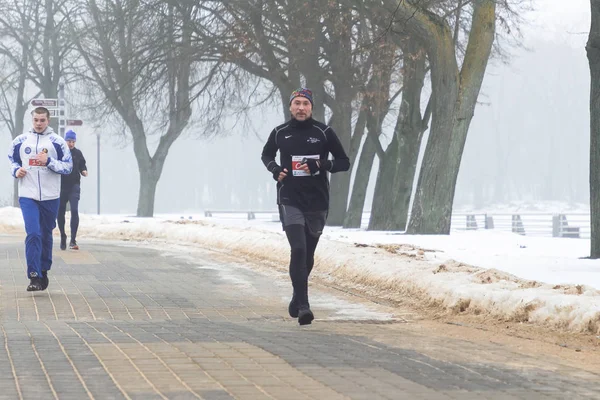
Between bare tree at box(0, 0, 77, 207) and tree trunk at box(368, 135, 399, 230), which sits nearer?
tree trunk at box(368, 135, 399, 230)

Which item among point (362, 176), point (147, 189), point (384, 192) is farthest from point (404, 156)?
point (147, 189)

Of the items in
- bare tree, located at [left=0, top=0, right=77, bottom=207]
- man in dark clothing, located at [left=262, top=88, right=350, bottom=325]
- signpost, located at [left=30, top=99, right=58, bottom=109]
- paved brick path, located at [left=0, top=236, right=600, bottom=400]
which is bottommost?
paved brick path, located at [left=0, top=236, right=600, bottom=400]

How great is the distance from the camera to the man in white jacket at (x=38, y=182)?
12734mm

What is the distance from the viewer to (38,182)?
42.1 ft

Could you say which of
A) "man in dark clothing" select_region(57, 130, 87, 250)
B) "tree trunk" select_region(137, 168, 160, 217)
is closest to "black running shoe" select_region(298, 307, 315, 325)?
"man in dark clothing" select_region(57, 130, 87, 250)

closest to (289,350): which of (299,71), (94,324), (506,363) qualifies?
(506,363)

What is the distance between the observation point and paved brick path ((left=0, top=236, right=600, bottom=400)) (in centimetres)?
653

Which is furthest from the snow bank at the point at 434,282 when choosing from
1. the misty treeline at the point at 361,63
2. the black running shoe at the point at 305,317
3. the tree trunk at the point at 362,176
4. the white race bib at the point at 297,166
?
the tree trunk at the point at 362,176

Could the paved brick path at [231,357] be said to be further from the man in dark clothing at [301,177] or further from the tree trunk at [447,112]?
the tree trunk at [447,112]

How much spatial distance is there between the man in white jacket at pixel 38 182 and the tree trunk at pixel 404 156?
1504 centimetres

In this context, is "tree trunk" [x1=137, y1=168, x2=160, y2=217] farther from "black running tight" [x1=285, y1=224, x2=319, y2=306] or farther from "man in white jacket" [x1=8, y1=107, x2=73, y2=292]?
"black running tight" [x1=285, y1=224, x2=319, y2=306]

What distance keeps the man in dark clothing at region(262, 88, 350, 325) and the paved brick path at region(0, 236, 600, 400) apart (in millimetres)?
525

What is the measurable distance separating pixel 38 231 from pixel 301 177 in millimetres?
3551

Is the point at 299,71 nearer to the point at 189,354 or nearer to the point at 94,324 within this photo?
the point at 94,324
